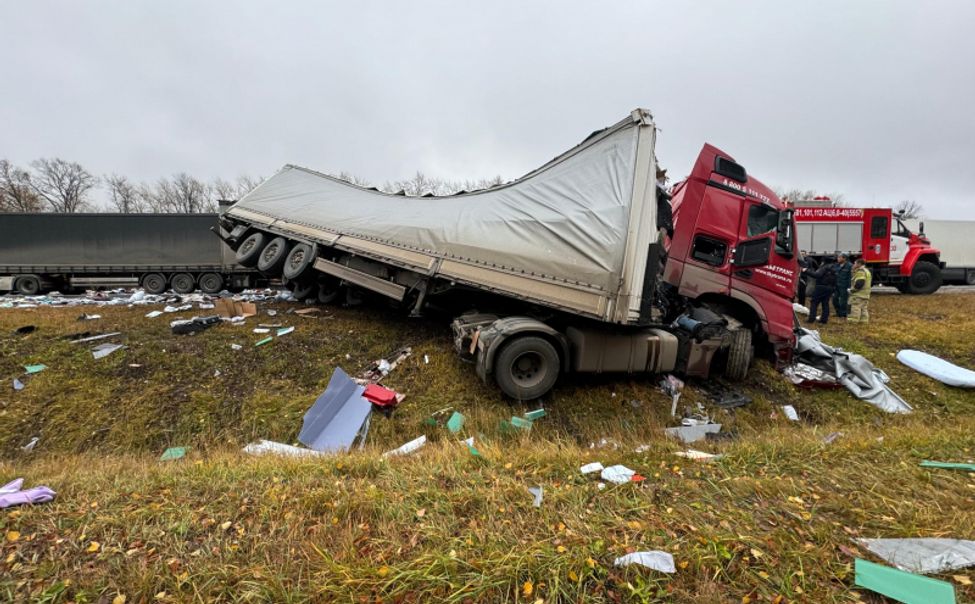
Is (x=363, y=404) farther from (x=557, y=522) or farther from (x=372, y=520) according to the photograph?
(x=557, y=522)

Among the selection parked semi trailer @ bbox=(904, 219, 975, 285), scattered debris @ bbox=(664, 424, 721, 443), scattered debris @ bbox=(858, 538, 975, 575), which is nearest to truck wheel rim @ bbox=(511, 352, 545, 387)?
scattered debris @ bbox=(664, 424, 721, 443)

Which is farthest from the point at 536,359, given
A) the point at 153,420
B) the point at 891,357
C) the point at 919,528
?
the point at 891,357

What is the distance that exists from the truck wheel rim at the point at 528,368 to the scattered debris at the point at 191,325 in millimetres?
5412

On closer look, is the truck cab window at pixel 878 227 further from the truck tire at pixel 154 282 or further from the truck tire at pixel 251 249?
the truck tire at pixel 154 282

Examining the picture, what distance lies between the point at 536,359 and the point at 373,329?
3280 millimetres

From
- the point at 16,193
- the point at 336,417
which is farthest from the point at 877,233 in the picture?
the point at 16,193

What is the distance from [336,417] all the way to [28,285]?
16.1m

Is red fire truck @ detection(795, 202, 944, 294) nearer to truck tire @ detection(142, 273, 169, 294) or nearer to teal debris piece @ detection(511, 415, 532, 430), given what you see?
teal debris piece @ detection(511, 415, 532, 430)

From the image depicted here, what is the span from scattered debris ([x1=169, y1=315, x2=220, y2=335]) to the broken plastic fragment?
6.64 m

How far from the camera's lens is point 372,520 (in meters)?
1.83

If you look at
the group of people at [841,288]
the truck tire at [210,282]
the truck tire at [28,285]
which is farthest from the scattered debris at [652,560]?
the truck tire at [28,285]

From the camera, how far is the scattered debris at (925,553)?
149 centimetres

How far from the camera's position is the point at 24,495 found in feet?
6.61

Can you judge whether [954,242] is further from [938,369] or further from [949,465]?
[949,465]
